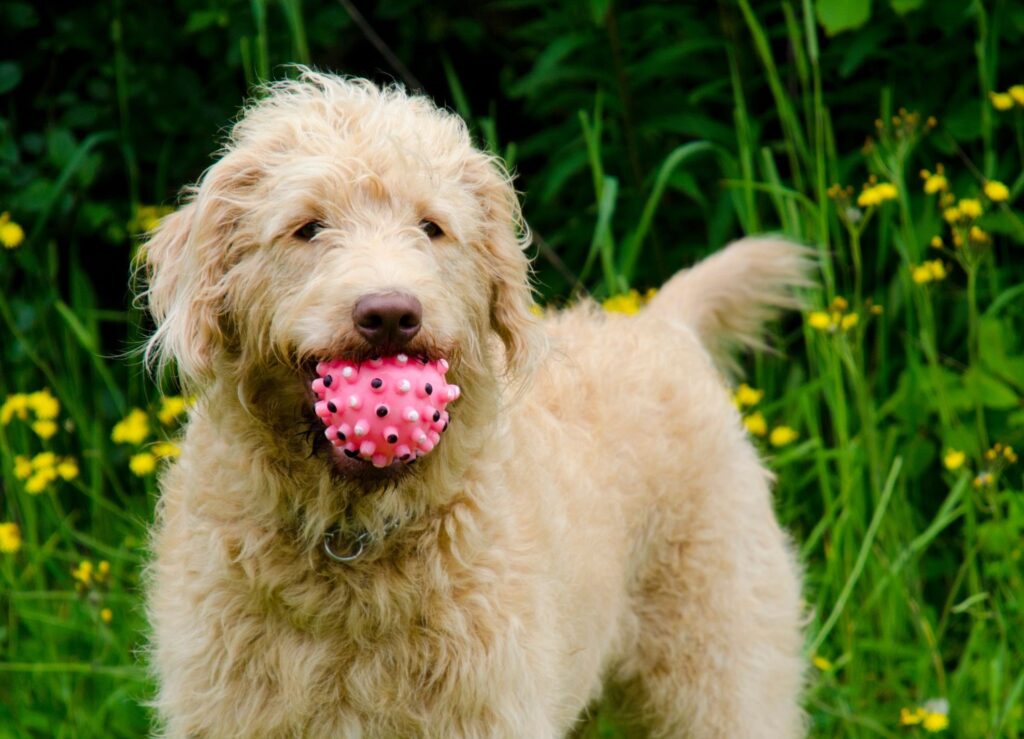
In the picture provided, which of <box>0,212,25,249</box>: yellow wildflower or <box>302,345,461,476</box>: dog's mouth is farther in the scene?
<box>0,212,25,249</box>: yellow wildflower

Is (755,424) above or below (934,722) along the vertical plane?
above

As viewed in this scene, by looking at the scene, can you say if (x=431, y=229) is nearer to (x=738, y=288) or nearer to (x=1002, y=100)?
(x=738, y=288)

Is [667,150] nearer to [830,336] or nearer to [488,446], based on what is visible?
[830,336]

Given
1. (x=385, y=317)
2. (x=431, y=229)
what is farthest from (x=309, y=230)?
(x=385, y=317)

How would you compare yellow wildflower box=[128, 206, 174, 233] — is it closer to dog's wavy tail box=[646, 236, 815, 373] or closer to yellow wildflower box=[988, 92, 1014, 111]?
dog's wavy tail box=[646, 236, 815, 373]

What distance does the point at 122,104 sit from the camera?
206 inches

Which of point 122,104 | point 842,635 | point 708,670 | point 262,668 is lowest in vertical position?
point 842,635

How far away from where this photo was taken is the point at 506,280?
3.15 m

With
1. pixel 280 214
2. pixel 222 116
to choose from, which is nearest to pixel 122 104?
pixel 222 116

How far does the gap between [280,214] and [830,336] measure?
230cm

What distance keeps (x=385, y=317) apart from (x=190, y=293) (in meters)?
0.55

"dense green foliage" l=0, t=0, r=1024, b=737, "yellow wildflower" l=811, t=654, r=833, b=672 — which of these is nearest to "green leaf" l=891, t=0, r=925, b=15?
"dense green foliage" l=0, t=0, r=1024, b=737

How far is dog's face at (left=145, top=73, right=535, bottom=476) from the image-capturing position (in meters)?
2.73

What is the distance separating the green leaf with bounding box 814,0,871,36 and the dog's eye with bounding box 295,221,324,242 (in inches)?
90.2
